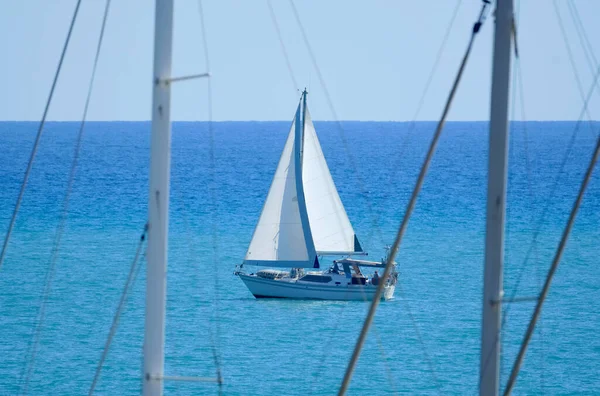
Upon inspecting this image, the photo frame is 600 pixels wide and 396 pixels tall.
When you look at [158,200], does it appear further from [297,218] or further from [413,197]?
[297,218]

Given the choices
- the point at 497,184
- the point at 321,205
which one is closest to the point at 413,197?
the point at 497,184

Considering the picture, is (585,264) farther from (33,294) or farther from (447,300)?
(33,294)

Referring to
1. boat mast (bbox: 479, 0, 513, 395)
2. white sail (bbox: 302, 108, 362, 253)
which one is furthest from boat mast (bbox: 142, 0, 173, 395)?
white sail (bbox: 302, 108, 362, 253)

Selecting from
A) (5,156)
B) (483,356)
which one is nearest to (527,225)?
(483,356)

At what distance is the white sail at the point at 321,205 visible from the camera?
46938 mm

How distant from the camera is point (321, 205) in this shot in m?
47.4

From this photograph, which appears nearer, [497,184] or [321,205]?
[497,184]

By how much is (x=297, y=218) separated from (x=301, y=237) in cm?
78

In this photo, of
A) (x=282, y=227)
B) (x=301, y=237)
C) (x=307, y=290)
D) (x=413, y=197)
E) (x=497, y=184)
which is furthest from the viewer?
(x=282, y=227)

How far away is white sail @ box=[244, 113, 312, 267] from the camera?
1823 inches

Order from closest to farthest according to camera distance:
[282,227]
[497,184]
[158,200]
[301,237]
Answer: [158,200], [497,184], [301,237], [282,227]

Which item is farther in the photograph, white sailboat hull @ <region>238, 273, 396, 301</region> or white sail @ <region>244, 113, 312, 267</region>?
white sail @ <region>244, 113, 312, 267</region>

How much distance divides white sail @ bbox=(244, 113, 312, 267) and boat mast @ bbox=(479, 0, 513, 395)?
114 feet

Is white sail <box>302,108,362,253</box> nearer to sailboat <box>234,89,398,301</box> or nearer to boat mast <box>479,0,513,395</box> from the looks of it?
sailboat <box>234,89,398,301</box>
